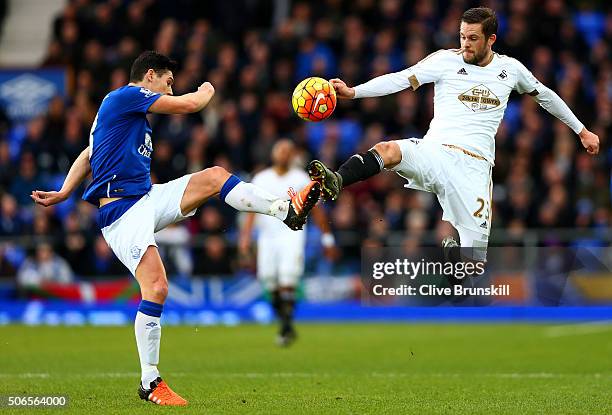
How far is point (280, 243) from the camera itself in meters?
16.6

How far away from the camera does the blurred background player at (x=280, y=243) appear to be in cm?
1611

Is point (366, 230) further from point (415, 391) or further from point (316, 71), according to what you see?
point (415, 391)

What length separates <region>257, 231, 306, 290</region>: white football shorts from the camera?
16.4 metres

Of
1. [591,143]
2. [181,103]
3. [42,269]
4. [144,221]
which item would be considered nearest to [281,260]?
[42,269]

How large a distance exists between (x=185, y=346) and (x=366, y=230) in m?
5.05

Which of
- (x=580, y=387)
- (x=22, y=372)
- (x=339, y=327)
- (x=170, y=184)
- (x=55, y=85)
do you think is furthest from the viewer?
(x=55, y=85)

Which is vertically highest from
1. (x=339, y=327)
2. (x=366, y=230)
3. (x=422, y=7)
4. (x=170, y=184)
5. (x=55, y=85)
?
(x=422, y=7)

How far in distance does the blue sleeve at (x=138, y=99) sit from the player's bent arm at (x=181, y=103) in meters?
0.05

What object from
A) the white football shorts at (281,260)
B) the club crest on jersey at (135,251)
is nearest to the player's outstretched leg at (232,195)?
the club crest on jersey at (135,251)

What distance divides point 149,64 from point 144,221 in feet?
4.25

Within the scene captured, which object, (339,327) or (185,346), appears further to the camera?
(339,327)

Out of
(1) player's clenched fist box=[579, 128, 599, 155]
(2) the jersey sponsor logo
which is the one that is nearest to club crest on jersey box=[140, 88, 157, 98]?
(2) the jersey sponsor logo

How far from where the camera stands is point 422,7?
2308cm

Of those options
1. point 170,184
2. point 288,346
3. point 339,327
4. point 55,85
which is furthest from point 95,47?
point 170,184
